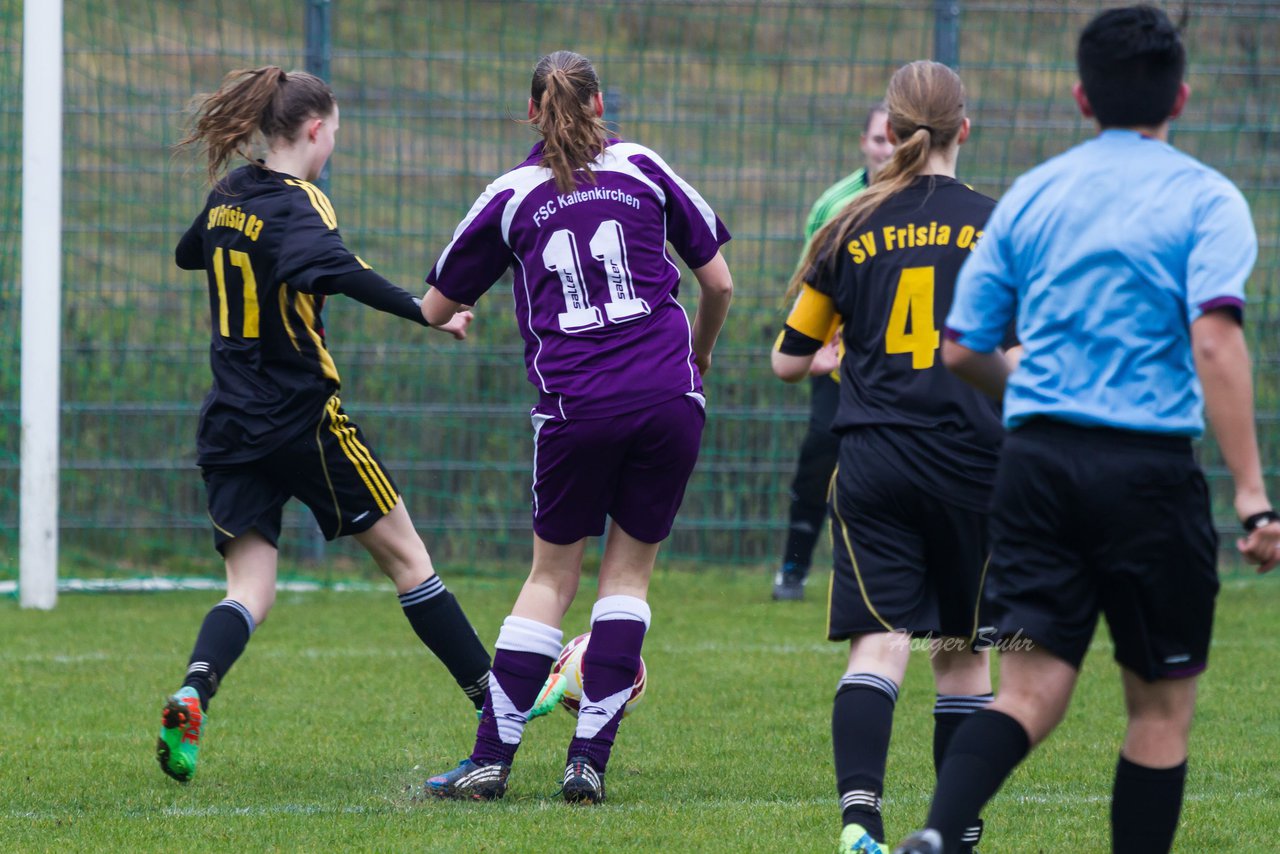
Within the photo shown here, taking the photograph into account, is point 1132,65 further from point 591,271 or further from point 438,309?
point 438,309

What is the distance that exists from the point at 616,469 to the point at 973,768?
1.53 meters

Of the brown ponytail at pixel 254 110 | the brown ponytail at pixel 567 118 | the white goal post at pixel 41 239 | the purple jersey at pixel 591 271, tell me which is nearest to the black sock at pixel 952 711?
the purple jersey at pixel 591 271

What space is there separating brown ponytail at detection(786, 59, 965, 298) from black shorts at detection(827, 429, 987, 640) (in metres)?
0.43

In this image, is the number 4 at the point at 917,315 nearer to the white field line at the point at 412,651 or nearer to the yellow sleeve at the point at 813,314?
the yellow sleeve at the point at 813,314

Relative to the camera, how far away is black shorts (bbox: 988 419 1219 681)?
278 centimetres

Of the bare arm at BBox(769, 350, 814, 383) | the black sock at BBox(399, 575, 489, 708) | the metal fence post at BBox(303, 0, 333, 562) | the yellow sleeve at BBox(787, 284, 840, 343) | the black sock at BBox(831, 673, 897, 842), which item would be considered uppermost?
the metal fence post at BBox(303, 0, 333, 562)

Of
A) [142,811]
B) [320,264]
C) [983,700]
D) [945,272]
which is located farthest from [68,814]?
[945,272]

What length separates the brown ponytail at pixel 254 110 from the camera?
15.0 feet

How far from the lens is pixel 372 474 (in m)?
4.70

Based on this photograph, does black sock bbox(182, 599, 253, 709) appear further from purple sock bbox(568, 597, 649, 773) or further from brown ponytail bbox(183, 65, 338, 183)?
brown ponytail bbox(183, 65, 338, 183)

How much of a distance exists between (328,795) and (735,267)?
531cm

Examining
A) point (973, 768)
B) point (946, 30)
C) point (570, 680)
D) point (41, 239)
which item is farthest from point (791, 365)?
point (946, 30)

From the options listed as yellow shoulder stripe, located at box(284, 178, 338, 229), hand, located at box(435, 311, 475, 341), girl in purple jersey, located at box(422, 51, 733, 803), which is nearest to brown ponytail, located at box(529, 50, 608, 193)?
girl in purple jersey, located at box(422, 51, 733, 803)

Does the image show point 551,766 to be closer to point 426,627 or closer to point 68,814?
point 426,627
